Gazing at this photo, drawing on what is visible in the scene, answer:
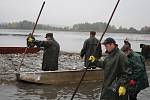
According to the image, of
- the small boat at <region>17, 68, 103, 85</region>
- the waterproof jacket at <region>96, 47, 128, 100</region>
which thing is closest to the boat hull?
the small boat at <region>17, 68, 103, 85</region>

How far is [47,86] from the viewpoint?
1305cm

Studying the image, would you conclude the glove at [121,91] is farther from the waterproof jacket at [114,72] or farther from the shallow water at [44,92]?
the shallow water at [44,92]

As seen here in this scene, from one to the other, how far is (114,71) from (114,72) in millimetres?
21

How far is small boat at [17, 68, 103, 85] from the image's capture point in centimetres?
1293

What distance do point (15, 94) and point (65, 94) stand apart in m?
1.68

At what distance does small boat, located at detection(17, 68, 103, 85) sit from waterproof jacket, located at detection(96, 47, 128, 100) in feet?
18.4

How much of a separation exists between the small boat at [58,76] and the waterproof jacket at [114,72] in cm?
561

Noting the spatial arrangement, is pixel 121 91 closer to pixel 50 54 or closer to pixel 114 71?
pixel 114 71

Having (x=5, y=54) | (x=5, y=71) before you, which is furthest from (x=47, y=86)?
(x=5, y=54)

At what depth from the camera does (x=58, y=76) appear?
13.4 m

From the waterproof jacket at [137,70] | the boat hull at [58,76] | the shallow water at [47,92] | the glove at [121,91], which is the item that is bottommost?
the shallow water at [47,92]

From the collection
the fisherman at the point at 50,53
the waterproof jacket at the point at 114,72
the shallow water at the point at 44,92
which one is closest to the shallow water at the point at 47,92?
the shallow water at the point at 44,92

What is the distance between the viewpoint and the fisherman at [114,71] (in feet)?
24.0

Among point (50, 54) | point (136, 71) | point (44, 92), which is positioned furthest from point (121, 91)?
point (50, 54)
